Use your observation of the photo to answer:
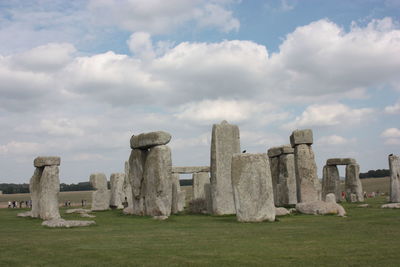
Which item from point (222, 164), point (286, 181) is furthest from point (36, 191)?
point (286, 181)

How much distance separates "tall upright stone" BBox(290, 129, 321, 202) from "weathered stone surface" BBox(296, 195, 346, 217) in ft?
12.9

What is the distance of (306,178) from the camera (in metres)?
20.2

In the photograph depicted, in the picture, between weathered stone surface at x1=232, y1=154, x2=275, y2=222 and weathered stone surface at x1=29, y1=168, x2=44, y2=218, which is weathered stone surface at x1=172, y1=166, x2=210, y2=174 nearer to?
weathered stone surface at x1=29, y1=168, x2=44, y2=218

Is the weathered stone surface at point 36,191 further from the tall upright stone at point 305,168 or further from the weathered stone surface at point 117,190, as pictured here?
the tall upright stone at point 305,168

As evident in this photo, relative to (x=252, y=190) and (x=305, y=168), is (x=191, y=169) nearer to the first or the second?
(x=305, y=168)

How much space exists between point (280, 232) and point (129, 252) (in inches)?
156

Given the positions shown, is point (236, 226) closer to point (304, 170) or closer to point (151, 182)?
point (151, 182)

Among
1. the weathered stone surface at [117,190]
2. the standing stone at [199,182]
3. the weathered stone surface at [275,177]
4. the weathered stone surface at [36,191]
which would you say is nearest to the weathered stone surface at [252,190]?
the weathered stone surface at [36,191]

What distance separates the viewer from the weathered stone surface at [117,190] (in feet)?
89.7

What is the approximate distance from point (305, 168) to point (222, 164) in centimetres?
425

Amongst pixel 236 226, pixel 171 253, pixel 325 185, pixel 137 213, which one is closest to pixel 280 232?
pixel 236 226

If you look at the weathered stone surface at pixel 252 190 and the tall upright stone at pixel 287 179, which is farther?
the tall upright stone at pixel 287 179

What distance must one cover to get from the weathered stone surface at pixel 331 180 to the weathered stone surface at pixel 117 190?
1177 cm

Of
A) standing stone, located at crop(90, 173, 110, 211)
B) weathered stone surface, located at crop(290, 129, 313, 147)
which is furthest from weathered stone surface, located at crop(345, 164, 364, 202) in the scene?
standing stone, located at crop(90, 173, 110, 211)
